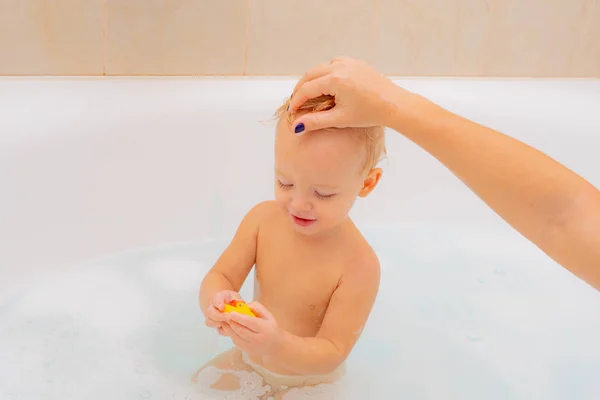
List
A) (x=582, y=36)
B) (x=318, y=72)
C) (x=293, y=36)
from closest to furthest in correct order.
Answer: (x=318, y=72), (x=293, y=36), (x=582, y=36)

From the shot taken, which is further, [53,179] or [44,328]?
[53,179]

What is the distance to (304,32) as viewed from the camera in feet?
5.36

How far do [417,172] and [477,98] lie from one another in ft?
0.82

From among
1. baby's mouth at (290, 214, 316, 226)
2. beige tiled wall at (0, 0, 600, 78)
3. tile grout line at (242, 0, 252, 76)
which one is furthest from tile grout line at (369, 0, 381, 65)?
baby's mouth at (290, 214, 316, 226)

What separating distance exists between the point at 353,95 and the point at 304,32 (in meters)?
0.89

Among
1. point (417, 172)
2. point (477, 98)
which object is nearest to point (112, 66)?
point (417, 172)

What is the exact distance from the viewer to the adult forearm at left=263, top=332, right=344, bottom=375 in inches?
35.6

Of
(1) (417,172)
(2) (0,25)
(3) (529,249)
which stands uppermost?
(2) (0,25)

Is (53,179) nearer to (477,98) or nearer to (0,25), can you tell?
(0,25)

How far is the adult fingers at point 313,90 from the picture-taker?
0.79 metres

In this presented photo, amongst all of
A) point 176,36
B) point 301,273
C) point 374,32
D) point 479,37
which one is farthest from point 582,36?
point 301,273

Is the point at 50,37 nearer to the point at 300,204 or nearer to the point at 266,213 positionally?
the point at 266,213

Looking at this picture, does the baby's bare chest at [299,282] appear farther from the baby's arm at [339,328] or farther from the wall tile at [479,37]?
the wall tile at [479,37]

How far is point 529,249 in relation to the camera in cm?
158
